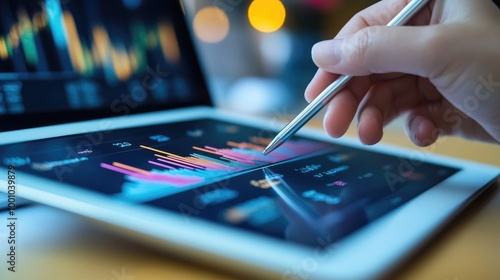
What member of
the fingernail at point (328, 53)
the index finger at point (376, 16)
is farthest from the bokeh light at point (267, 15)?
the fingernail at point (328, 53)

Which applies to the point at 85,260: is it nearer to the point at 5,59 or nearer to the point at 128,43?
the point at 5,59

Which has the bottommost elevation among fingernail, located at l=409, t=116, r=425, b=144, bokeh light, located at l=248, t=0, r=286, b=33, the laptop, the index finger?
fingernail, located at l=409, t=116, r=425, b=144

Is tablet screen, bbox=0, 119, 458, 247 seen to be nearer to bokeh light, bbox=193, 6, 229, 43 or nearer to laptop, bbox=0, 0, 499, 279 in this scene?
laptop, bbox=0, 0, 499, 279

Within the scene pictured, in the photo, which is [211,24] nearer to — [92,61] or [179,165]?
[92,61]

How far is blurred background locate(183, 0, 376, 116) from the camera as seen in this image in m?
0.95

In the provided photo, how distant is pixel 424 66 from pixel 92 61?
0.36m

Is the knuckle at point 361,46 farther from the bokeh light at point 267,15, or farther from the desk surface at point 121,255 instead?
the bokeh light at point 267,15

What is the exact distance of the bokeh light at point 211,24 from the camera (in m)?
0.90

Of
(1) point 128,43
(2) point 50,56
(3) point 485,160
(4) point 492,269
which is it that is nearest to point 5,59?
(2) point 50,56

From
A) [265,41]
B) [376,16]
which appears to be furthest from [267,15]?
[376,16]

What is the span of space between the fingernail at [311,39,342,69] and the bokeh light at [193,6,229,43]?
0.48 metres

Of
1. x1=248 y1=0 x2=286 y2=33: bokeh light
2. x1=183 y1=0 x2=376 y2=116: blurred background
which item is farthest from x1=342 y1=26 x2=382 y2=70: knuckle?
x1=248 y1=0 x2=286 y2=33: bokeh light

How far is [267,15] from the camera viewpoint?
1.00m

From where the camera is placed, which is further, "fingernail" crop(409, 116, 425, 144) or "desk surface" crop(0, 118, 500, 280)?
"fingernail" crop(409, 116, 425, 144)
